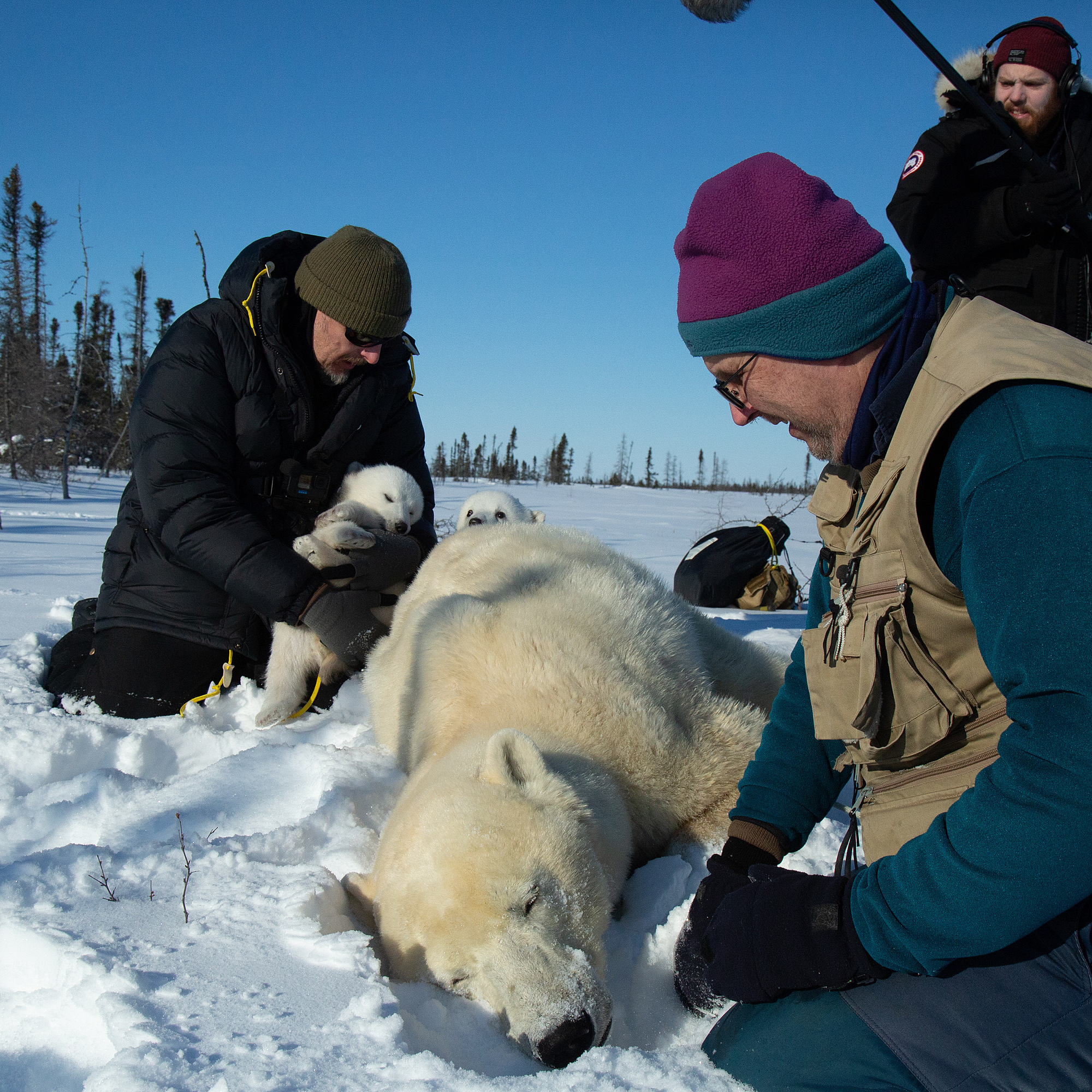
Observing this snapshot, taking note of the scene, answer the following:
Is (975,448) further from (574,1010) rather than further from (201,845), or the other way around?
(201,845)

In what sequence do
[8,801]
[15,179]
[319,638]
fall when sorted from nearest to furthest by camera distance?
1. [8,801]
2. [319,638]
3. [15,179]

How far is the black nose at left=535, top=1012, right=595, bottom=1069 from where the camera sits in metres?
1.44

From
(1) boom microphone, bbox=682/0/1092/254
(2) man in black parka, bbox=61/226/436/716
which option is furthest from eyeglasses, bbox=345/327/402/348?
(1) boom microphone, bbox=682/0/1092/254

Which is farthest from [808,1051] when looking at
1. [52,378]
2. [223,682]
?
[52,378]

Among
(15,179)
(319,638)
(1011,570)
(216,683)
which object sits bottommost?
(216,683)

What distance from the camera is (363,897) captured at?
6.23ft

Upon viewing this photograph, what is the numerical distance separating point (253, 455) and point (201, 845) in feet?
7.35

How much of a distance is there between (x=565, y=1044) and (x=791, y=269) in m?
1.40

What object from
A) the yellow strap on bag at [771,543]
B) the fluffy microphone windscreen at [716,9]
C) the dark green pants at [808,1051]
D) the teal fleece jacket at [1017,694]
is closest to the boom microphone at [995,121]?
the fluffy microphone windscreen at [716,9]

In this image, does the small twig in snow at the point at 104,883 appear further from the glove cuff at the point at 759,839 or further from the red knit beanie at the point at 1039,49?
the red knit beanie at the point at 1039,49

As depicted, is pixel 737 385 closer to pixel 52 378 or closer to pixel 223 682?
pixel 223 682

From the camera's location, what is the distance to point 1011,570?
1021mm

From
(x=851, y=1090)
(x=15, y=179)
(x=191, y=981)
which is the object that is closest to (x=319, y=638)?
(x=191, y=981)

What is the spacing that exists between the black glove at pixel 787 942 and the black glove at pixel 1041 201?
9.12 feet
